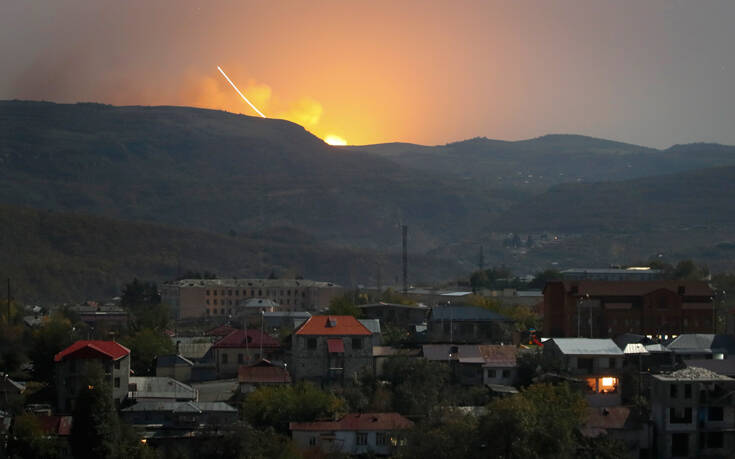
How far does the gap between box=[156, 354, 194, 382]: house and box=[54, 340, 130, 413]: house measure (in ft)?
16.2

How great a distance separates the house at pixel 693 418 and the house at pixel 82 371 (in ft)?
59.0

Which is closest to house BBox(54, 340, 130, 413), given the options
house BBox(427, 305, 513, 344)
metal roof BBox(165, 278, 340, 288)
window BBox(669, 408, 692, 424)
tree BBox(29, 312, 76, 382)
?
tree BBox(29, 312, 76, 382)

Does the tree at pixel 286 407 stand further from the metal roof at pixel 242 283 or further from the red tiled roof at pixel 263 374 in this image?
the metal roof at pixel 242 283

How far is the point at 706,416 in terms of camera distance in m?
41.2

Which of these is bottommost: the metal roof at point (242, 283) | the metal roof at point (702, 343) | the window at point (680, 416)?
the window at point (680, 416)

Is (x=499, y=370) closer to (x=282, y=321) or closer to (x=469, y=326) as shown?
(x=469, y=326)

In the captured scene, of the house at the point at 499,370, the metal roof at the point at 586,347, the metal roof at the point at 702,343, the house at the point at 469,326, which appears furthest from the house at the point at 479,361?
the metal roof at the point at 702,343

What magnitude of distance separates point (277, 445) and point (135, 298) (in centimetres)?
5658

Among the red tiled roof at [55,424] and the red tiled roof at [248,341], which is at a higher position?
the red tiled roof at [248,341]

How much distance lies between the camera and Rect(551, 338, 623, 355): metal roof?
4709 centimetres

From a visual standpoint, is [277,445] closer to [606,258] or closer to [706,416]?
[706,416]

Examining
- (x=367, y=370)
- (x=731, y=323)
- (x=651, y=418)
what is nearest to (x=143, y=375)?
(x=367, y=370)

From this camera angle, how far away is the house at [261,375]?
153 feet

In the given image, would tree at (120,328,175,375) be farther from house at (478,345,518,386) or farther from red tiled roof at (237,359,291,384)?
house at (478,345,518,386)
